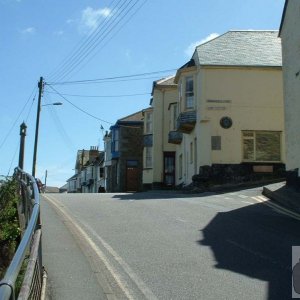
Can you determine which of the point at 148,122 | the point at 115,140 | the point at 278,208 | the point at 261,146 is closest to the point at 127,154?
the point at 115,140

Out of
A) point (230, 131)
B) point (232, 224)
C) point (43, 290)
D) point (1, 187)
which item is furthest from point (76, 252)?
point (230, 131)

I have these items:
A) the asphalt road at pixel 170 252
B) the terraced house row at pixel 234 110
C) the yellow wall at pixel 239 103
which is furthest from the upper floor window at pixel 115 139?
the asphalt road at pixel 170 252

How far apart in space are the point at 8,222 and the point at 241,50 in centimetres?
1903

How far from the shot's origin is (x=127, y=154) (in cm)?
5488

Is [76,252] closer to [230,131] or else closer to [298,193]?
[298,193]

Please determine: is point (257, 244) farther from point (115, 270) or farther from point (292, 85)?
point (292, 85)

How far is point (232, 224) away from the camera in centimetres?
1384

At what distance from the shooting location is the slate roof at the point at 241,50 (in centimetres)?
2977

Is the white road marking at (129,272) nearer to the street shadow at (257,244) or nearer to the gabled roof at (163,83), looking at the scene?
the street shadow at (257,244)

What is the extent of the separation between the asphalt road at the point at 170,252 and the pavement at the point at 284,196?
1.80ft

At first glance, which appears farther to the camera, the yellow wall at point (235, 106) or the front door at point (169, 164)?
the front door at point (169, 164)

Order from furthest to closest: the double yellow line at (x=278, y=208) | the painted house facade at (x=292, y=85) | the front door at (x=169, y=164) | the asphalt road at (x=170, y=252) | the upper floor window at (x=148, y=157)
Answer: the upper floor window at (x=148, y=157)
the front door at (x=169, y=164)
the painted house facade at (x=292, y=85)
the double yellow line at (x=278, y=208)
the asphalt road at (x=170, y=252)

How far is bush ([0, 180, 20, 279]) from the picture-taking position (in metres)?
13.9

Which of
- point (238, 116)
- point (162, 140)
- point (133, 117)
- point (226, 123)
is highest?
point (133, 117)
